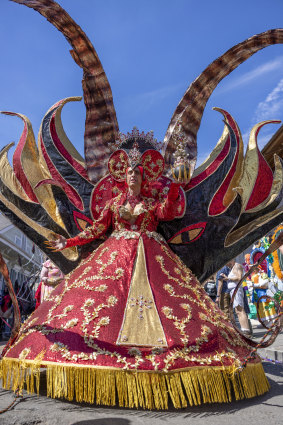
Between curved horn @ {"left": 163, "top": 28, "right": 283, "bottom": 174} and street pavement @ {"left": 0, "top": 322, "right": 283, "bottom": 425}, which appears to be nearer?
street pavement @ {"left": 0, "top": 322, "right": 283, "bottom": 425}

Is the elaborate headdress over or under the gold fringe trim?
over

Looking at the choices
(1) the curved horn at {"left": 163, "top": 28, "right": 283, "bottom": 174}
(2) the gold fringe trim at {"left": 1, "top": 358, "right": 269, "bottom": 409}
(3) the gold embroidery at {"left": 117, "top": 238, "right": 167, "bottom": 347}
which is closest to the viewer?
(2) the gold fringe trim at {"left": 1, "top": 358, "right": 269, "bottom": 409}

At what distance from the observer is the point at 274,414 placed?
2.18 meters

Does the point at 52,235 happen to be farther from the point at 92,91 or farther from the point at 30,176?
the point at 92,91

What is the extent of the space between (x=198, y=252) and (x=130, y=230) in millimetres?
950

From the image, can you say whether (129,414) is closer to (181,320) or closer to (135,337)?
(135,337)

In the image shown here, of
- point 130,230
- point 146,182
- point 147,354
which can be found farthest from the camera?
point 146,182

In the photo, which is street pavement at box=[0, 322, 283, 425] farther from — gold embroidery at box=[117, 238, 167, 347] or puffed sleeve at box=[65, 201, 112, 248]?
puffed sleeve at box=[65, 201, 112, 248]

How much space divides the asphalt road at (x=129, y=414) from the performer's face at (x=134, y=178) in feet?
6.98

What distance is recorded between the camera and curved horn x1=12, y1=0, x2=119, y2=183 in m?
4.07

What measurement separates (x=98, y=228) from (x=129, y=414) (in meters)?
1.99

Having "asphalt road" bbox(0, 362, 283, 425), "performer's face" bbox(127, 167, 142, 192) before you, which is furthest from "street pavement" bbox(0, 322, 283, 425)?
"performer's face" bbox(127, 167, 142, 192)

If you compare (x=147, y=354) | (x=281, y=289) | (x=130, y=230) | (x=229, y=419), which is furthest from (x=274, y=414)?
(x=281, y=289)

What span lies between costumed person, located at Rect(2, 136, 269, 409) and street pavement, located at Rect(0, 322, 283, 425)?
6 centimetres
